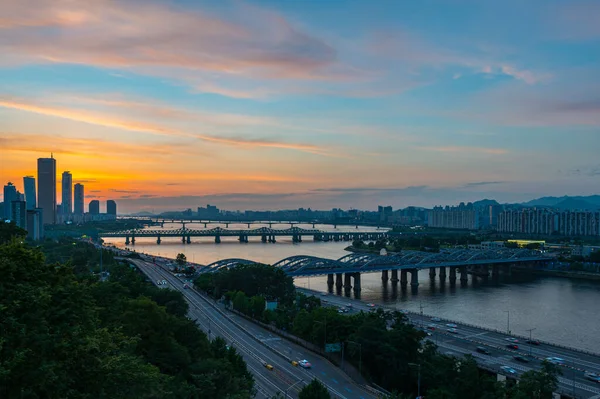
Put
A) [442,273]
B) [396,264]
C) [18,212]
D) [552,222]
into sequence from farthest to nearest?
[552,222] → [18,212] → [442,273] → [396,264]

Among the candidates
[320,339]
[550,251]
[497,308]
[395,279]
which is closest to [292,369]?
[320,339]

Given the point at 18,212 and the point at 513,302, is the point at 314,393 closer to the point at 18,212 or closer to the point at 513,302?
the point at 513,302

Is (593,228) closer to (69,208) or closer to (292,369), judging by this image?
(292,369)

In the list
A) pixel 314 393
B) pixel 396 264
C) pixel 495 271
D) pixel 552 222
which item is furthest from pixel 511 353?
pixel 552 222

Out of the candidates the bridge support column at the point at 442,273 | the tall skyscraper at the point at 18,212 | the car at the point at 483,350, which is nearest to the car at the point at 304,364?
the car at the point at 483,350

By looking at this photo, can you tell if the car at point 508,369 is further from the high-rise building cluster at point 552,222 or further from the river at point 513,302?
the high-rise building cluster at point 552,222
